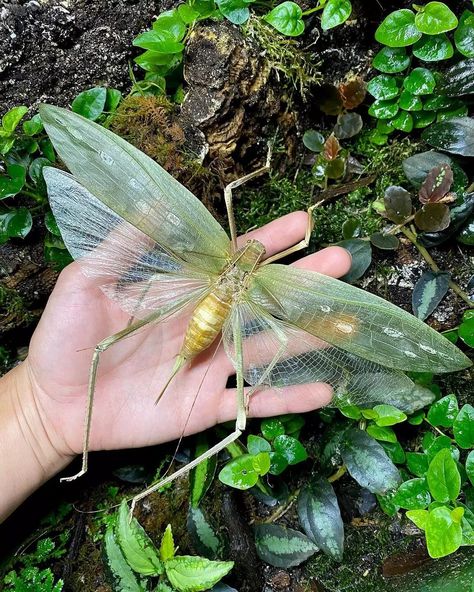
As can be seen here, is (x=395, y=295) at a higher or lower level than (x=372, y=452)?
higher

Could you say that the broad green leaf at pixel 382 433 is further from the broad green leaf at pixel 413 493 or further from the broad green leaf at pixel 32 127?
the broad green leaf at pixel 32 127

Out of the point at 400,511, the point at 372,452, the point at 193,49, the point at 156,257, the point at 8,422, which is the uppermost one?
the point at 193,49

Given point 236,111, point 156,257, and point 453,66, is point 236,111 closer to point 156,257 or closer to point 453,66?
point 156,257

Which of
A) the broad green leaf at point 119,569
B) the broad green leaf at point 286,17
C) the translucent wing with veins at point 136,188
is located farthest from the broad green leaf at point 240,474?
the broad green leaf at point 286,17

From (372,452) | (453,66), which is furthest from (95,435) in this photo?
(453,66)

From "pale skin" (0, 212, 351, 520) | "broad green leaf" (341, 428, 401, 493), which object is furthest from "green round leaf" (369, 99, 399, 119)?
"broad green leaf" (341, 428, 401, 493)
